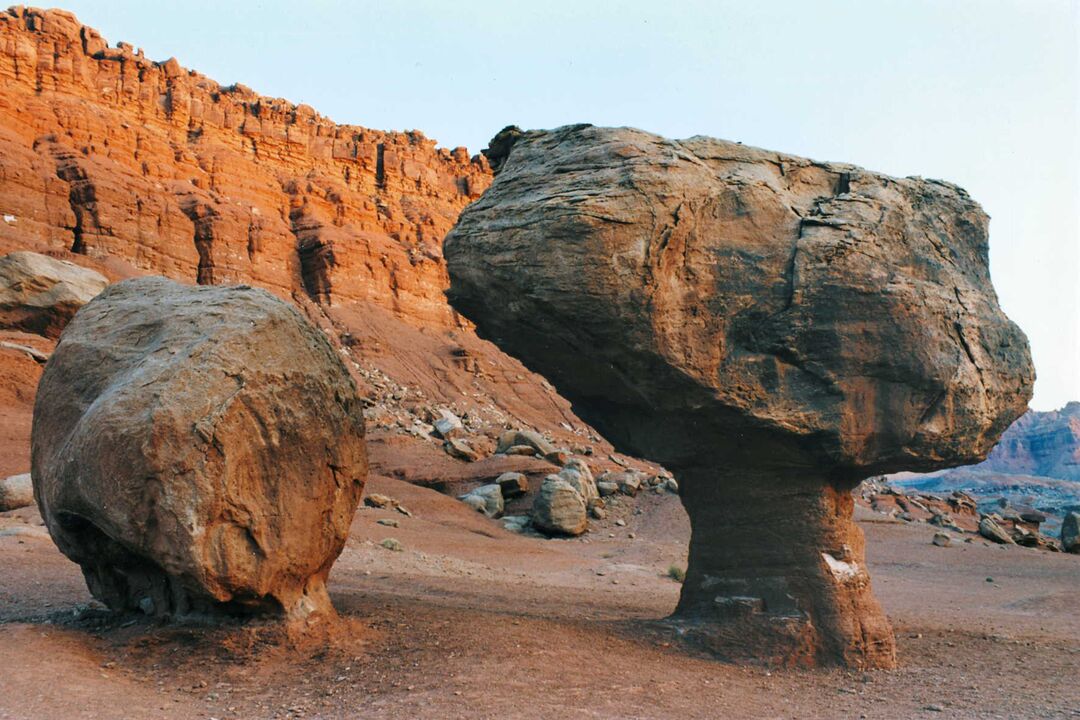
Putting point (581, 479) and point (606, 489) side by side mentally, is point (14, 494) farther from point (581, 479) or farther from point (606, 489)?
point (606, 489)

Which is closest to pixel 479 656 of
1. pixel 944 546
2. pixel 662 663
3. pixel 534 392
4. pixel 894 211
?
pixel 662 663

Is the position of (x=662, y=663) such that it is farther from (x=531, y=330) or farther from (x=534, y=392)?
(x=534, y=392)

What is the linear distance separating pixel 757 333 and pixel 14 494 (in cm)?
1349

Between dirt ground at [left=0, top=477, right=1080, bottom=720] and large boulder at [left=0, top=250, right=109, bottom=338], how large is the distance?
1507 cm

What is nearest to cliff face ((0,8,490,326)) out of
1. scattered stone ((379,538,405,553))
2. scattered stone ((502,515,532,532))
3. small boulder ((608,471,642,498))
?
small boulder ((608,471,642,498))

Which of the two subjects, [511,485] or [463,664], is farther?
[511,485]

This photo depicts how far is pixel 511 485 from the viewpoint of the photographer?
80.7 feet

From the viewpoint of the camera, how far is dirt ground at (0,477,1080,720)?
235 inches

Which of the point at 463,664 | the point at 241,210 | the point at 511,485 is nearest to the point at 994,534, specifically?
the point at 511,485

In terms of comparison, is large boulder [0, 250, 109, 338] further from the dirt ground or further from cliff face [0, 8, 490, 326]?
the dirt ground

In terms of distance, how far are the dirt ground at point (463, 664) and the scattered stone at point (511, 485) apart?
1167cm

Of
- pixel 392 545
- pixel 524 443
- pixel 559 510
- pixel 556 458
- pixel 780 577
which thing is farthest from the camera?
pixel 524 443

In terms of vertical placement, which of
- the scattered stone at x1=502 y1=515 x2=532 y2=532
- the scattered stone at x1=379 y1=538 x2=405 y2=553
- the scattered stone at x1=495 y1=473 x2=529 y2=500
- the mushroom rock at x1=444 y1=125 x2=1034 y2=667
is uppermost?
the mushroom rock at x1=444 y1=125 x2=1034 y2=667

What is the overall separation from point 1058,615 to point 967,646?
15.1ft
